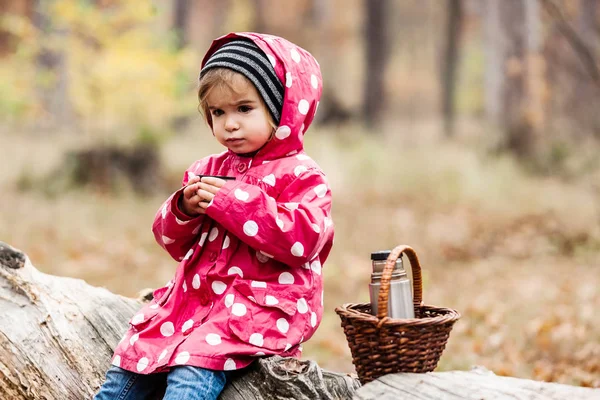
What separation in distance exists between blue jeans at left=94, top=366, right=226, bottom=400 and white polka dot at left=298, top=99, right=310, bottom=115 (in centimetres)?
103

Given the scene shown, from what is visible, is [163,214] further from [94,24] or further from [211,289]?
[94,24]

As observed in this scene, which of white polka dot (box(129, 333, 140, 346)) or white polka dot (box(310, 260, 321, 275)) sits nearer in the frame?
white polka dot (box(129, 333, 140, 346))

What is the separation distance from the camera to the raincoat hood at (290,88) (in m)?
2.75

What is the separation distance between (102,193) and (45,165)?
111 cm

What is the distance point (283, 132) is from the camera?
9.12 feet

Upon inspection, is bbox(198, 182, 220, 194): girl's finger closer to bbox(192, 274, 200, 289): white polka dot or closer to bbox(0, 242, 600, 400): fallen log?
bbox(192, 274, 200, 289): white polka dot

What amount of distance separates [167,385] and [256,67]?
1208 millimetres

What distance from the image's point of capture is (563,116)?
1417 cm

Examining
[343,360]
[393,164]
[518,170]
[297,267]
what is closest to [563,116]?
[518,170]

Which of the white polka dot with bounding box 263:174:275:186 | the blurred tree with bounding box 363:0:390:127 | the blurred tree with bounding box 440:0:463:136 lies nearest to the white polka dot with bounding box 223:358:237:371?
the white polka dot with bounding box 263:174:275:186

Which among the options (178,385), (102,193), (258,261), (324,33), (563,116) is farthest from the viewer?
(324,33)

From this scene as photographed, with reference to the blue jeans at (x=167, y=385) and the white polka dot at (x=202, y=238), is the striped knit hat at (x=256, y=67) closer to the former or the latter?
the white polka dot at (x=202, y=238)

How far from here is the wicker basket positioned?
2428 millimetres

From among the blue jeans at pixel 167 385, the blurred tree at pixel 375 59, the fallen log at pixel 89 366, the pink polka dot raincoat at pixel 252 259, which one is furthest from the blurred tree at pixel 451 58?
the blue jeans at pixel 167 385
